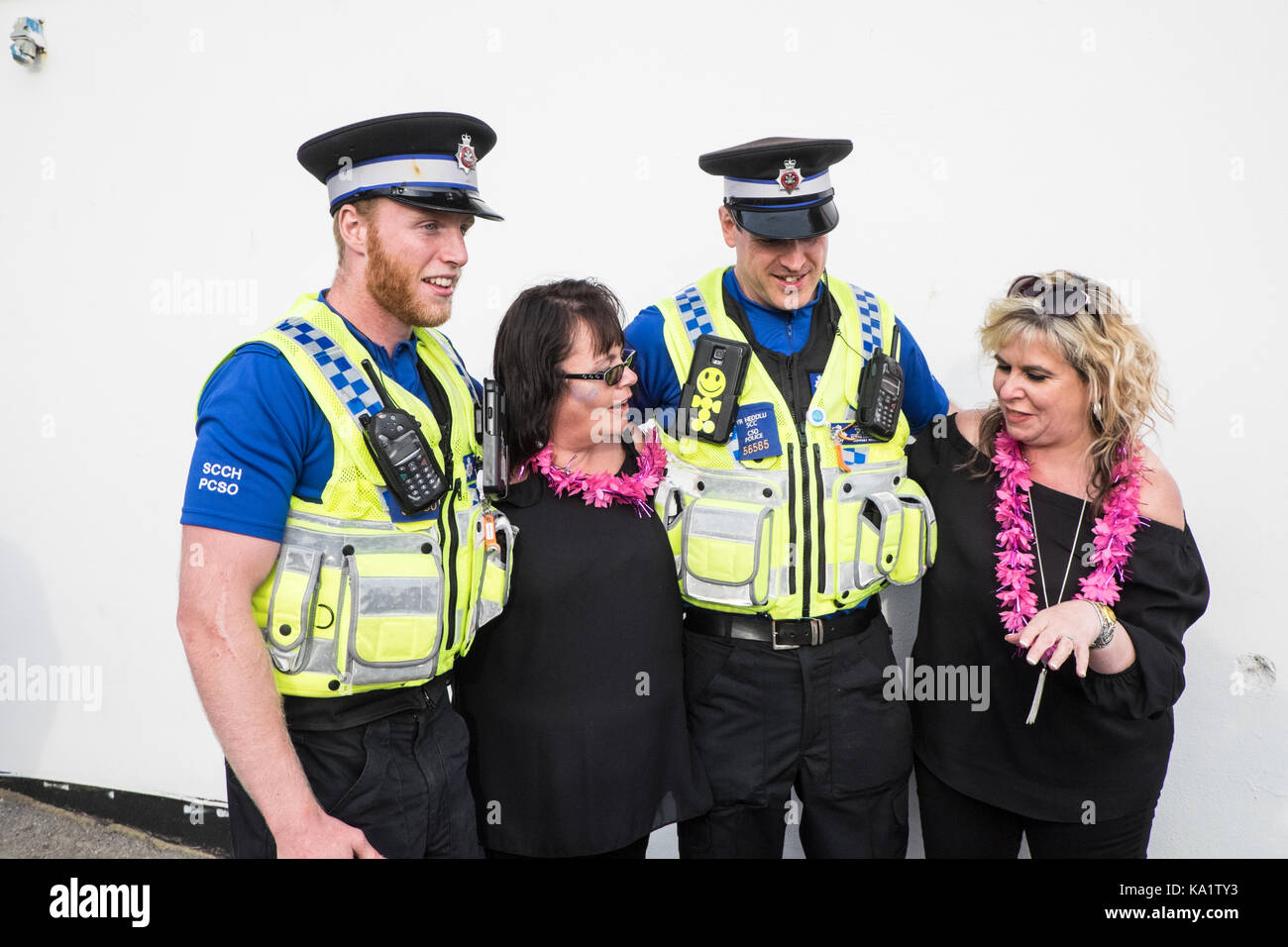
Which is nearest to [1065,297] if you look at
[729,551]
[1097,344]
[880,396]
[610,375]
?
[1097,344]

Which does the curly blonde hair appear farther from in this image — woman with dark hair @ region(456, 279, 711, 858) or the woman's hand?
woman with dark hair @ region(456, 279, 711, 858)

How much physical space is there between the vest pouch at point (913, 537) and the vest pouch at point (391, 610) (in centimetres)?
124

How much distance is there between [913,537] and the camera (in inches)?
102

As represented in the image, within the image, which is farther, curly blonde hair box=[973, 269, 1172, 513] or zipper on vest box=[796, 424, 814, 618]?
zipper on vest box=[796, 424, 814, 618]

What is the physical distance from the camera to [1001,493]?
2539 millimetres

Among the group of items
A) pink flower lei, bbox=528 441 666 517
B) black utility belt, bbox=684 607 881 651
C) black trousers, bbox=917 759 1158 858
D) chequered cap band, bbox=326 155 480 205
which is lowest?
black trousers, bbox=917 759 1158 858

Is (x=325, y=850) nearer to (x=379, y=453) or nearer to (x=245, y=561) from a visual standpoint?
(x=245, y=561)

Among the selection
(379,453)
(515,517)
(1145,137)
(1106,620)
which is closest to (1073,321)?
(1106,620)

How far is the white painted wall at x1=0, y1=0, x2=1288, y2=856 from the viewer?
9.71ft

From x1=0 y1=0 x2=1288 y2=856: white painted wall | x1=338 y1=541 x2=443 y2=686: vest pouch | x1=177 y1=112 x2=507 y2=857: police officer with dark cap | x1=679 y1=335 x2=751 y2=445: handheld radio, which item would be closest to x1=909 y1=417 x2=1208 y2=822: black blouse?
x1=679 y1=335 x2=751 y2=445: handheld radio

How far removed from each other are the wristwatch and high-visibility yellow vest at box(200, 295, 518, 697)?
4.74ft

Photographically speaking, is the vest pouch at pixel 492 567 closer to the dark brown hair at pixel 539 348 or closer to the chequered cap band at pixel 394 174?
the dark brown hair at pixel 539 348

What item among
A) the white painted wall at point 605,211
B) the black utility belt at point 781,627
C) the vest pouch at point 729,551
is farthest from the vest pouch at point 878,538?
the white painted wall at point 605,211

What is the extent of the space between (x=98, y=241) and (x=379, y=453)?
2.88 metres
